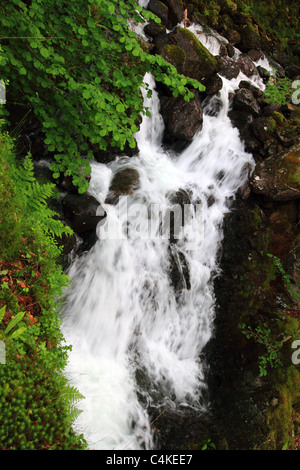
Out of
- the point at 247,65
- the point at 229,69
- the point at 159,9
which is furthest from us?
the point at 247,65

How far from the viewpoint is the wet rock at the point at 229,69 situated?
10.1m

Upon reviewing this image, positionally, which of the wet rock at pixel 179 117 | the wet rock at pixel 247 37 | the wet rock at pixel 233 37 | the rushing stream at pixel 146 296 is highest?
the wet rock at pixel 247 37

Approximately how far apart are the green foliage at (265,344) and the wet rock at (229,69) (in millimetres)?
8475

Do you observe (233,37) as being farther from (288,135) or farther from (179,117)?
(179,117)

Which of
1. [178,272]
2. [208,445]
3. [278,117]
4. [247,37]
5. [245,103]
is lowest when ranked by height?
[208,445]

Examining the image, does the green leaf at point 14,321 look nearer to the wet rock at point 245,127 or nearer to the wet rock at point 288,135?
the wet rock at point 245,127

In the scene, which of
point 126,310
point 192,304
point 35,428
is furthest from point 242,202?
point 35,428

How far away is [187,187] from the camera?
23.1 ft

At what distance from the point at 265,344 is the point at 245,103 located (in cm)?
704

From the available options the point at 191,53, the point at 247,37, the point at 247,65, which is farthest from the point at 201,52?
the point at 247,37

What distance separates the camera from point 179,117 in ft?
24.1

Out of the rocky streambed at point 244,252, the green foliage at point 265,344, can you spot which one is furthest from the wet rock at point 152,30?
the green foliage at point 265,344

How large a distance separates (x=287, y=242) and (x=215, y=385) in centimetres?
390

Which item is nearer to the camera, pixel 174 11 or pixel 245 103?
pixel 245 103
